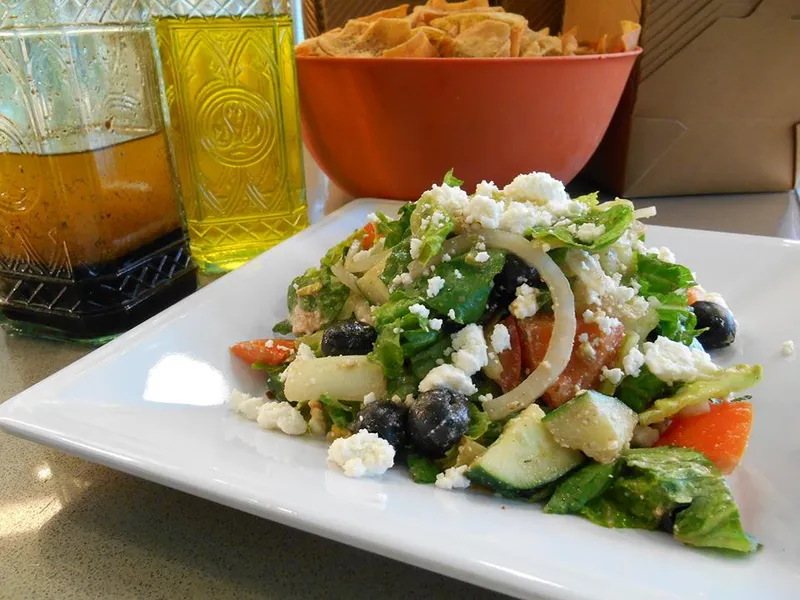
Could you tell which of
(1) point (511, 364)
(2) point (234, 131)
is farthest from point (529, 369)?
(2) point (234, 131)

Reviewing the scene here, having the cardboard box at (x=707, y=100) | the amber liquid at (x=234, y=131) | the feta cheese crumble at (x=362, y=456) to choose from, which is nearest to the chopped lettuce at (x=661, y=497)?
the feta cheese crumble at (x=362, y=456)

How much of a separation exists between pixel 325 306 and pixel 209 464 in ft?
1.59

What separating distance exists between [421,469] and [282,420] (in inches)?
8.4

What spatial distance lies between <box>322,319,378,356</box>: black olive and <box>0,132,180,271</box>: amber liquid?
1.72ft

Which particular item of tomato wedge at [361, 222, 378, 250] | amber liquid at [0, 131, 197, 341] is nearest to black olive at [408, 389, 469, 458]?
tomato wedge at [361, 222, 378, 250]

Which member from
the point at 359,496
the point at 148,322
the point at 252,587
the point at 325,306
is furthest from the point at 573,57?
the point at 252,587

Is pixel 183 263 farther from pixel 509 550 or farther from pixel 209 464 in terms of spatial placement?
pixel 509 550

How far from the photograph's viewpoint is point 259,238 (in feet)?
5.56

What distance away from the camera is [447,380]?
0.95 m

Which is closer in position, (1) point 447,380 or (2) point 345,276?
(1) point 447,380

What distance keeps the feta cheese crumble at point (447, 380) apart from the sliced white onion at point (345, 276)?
1.01 feet

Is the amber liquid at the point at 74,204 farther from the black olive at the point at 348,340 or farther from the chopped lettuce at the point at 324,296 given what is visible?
the black olive at the point at 348,340

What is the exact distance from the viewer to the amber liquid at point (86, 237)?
4.07 feet

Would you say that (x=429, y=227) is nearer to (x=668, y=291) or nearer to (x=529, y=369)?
(x=529, y=369)
